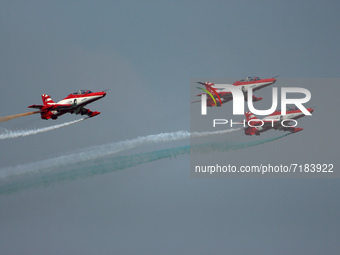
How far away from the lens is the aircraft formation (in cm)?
6097

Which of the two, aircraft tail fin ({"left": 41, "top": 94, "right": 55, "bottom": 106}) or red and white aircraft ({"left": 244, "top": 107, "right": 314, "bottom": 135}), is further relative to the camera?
red and white aircraft ({"left": 244, "top": 107, "right": 314, "bottom": 135})

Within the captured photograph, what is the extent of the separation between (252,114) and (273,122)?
6.98 ft

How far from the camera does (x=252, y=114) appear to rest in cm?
6506

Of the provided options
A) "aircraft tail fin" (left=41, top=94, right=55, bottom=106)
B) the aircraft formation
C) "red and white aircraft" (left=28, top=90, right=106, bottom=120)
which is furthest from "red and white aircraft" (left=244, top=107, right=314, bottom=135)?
"aircraft tail fin" (left=41, top=94, right=55, bottom=106)

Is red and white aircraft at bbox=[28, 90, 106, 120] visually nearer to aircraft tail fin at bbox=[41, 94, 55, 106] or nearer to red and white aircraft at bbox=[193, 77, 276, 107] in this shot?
aircraft tail fin at bbox=[41, 94, 55, 106]

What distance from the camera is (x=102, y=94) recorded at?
5728 centimetres

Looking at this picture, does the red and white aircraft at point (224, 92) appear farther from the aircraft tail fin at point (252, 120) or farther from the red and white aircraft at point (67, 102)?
the red and white aircraft at point (67, 102)

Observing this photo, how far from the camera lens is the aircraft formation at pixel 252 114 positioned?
60969mm

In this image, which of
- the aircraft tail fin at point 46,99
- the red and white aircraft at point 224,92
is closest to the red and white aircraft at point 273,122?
the red and white aircraft at point 224,92

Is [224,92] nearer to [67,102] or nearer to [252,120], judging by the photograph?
[252,120]

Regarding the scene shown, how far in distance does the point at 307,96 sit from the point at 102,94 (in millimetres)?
17338
